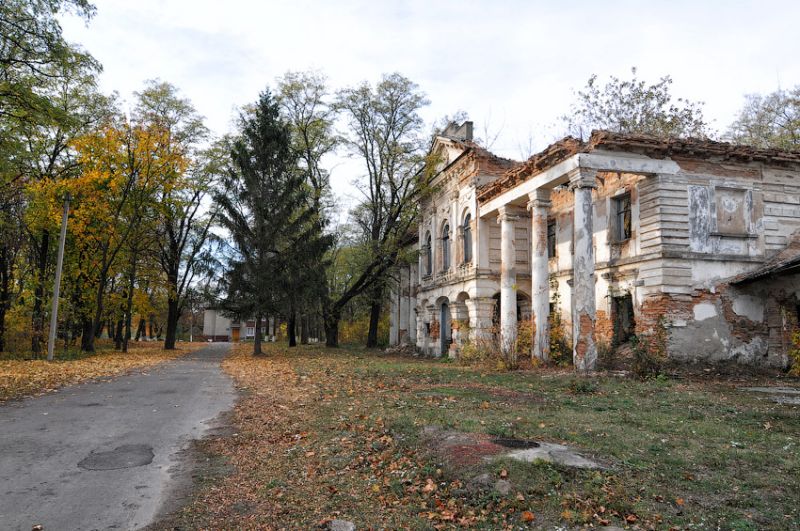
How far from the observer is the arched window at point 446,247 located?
29484mm

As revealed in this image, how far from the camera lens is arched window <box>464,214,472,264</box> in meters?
26.8

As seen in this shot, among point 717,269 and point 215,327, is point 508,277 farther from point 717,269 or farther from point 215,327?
point 215,327

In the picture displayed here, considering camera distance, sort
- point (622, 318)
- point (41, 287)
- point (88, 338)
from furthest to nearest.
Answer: point (88, 338) < point (41, 287) < point (622, 318)

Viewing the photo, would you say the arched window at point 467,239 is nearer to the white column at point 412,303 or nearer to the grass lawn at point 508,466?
the white column at point 412,303

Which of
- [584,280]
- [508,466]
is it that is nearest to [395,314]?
[584,280]

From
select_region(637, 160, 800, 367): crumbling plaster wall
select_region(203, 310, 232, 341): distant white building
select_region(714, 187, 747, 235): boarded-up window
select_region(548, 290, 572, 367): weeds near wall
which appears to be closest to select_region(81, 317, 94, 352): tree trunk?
select_region(548, 290, 572, 367): weeds near wall

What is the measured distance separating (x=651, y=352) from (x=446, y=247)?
50.4 ft

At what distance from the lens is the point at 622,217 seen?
762 inches

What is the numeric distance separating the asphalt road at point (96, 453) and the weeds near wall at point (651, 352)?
10554 millimetres

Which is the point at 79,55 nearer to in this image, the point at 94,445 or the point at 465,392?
the point at 94,445

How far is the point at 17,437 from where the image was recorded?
7.59m

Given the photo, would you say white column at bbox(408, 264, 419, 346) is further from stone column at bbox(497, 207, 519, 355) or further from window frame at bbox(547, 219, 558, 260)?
stone column at bbox(497, 207, 519, 355)

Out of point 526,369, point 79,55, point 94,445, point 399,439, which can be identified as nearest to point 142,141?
point 79,55

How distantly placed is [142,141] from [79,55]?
15.2 meters
